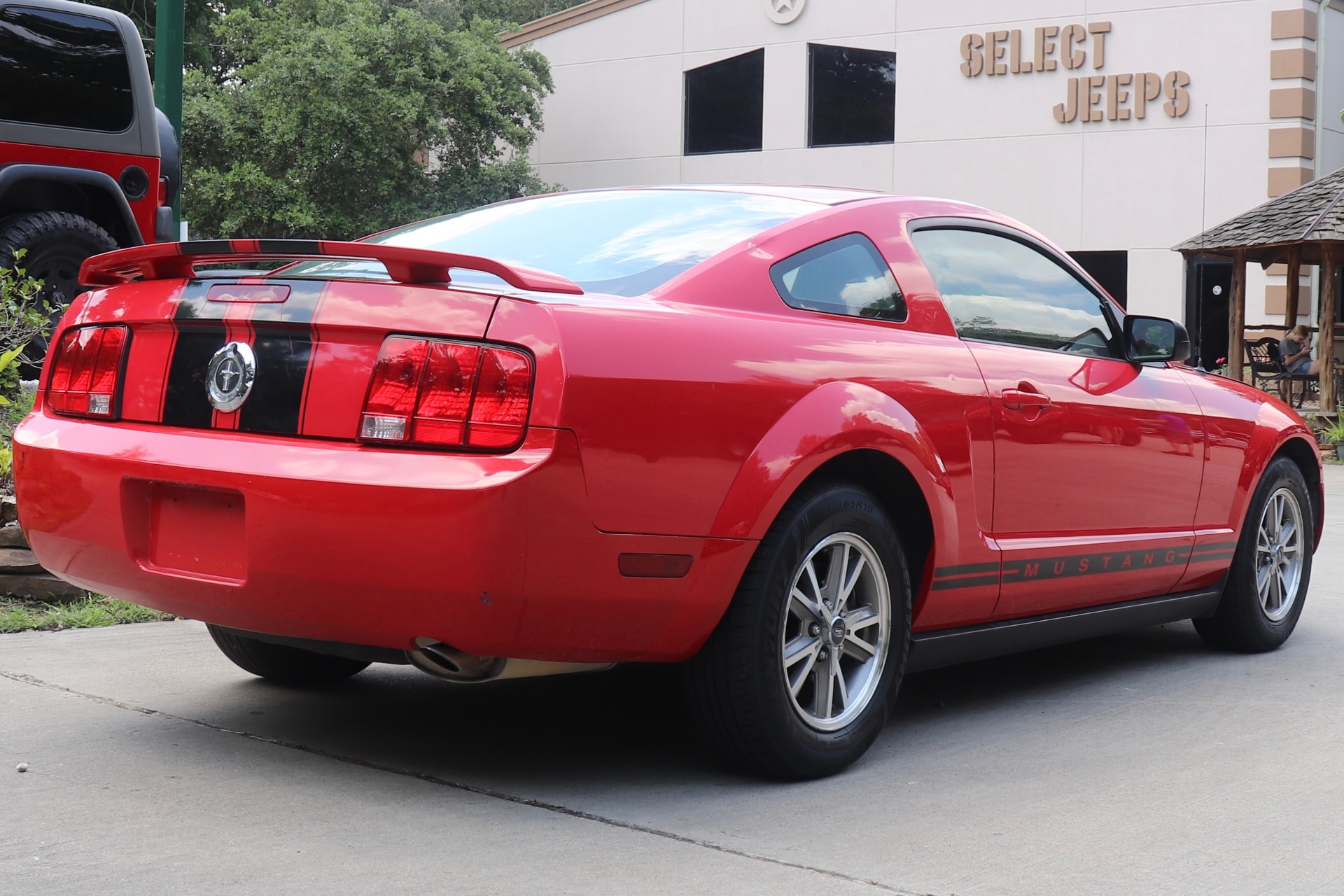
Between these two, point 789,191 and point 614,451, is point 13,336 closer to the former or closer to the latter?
point 789,191

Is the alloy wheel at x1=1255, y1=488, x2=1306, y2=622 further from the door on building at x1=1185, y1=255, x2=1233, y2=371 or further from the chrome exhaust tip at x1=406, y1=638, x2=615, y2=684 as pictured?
the door on building at x1=1185, y1=255, x2=1233, y2=371

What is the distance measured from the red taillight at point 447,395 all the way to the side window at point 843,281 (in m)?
0.92

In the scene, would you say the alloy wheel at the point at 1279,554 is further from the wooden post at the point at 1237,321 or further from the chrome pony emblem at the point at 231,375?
the wooden post at the point at 1237,321

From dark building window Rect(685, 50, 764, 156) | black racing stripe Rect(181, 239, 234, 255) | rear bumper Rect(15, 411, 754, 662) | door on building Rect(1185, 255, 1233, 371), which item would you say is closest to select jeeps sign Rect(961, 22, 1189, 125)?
door on building Rect(1185, 255, 1233, 371)

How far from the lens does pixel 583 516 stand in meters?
3.26

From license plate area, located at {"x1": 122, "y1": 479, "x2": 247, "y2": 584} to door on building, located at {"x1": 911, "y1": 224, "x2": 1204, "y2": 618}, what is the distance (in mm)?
2047

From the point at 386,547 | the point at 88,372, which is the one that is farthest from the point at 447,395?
the point at 88,372

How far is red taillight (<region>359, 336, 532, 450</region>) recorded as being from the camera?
3219 mm

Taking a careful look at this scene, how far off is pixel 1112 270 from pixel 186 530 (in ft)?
71.8

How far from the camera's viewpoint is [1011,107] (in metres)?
24.2

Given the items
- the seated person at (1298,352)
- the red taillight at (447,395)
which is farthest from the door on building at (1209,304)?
the red taillight at (447,395)

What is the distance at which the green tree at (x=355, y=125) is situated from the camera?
26578mm

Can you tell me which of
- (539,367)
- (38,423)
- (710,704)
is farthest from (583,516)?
(38,423)

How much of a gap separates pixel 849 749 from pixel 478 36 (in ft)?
84.8
